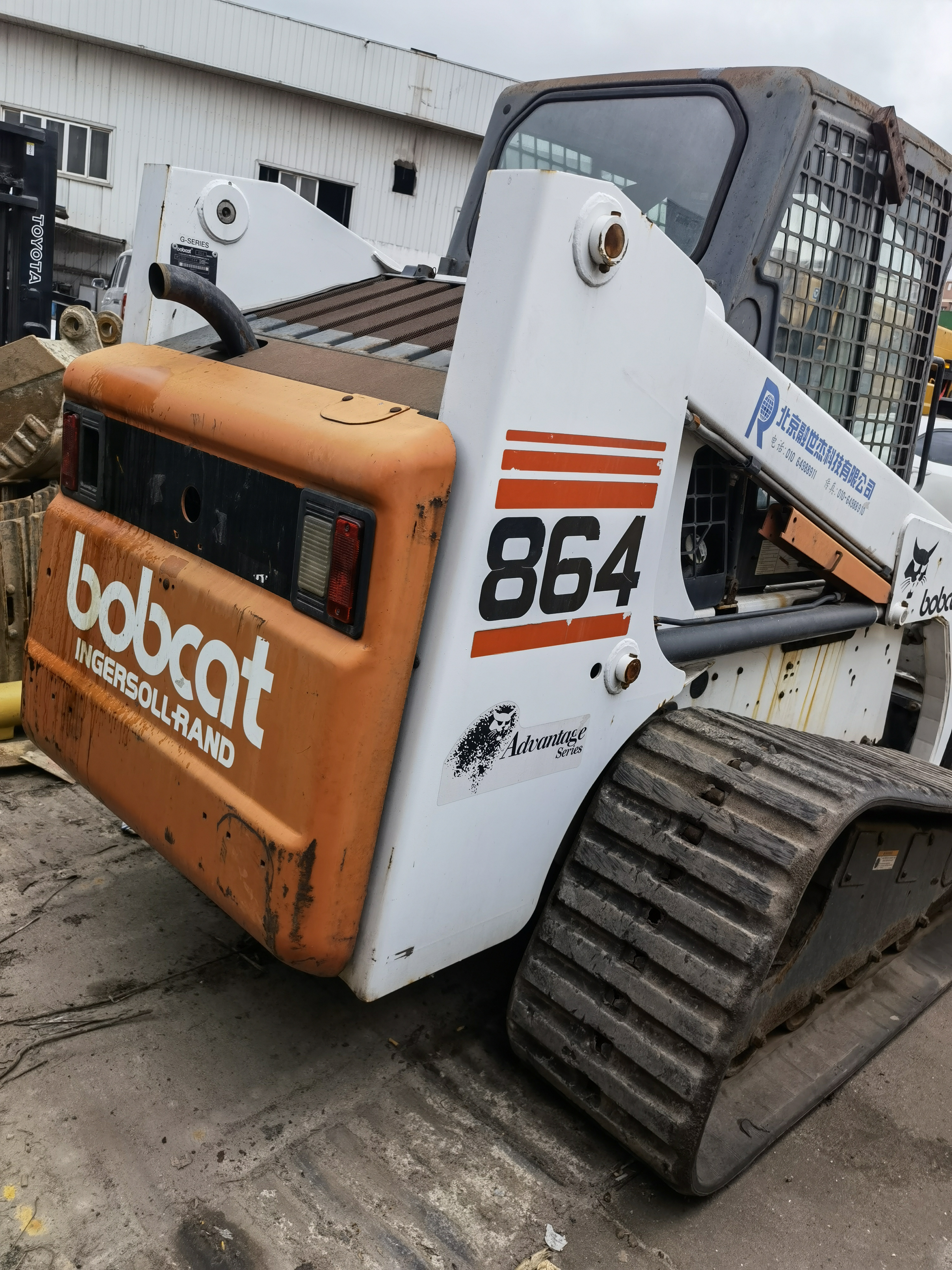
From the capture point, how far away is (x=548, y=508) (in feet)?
6.36

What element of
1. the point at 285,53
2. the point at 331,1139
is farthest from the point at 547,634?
the point at 285,53

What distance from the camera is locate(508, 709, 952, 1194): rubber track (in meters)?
2.03

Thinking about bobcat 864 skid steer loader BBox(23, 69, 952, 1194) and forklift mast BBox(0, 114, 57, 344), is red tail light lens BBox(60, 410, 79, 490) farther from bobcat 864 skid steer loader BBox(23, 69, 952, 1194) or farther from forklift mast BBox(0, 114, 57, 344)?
forklift mast BBox(0, 114, 57, 344)

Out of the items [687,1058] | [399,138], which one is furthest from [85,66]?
[687,1058]

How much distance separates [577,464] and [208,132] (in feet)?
64.9

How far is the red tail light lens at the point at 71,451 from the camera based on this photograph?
2.49 m

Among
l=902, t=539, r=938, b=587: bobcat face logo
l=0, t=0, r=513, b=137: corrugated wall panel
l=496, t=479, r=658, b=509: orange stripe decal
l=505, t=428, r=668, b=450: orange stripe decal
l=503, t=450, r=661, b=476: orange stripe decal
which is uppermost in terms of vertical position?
l=0, t=0, r=513, b=137: corrugated wall panel

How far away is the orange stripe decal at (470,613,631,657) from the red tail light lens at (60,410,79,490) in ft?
3.83

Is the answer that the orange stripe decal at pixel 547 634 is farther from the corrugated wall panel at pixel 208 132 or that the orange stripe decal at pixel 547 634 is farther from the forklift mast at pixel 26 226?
the corrugated wall panel at pixel 208 132

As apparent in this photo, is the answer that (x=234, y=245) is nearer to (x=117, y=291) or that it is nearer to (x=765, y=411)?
(x=765, y=411)

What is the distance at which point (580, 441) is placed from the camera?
196cm

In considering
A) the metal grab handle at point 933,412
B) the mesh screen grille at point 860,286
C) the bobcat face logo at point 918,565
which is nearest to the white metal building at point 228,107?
the metal grab handle at point 933,412

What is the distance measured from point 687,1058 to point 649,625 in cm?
87

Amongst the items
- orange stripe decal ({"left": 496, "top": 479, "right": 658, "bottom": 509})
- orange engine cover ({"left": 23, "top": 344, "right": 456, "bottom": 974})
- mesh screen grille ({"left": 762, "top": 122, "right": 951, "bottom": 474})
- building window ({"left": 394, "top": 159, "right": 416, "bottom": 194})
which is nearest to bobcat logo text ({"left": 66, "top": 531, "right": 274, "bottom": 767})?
orange engine cover ({"left": 23, "top": 344, "right": 456, "bottom": 974})
